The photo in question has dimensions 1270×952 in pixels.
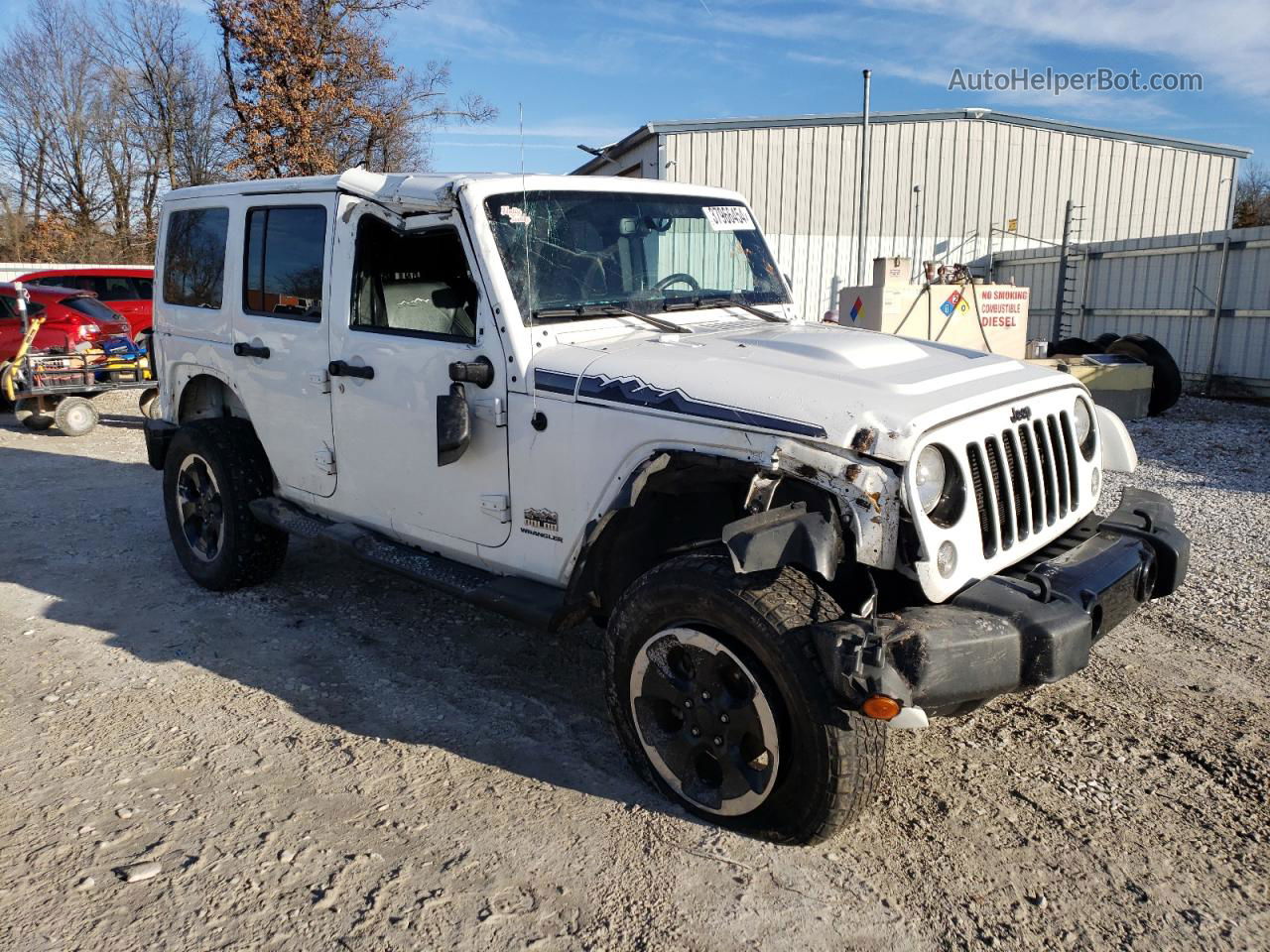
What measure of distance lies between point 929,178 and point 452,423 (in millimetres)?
20715

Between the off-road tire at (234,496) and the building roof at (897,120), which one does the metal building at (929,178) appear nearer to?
the building roof at (897,120)

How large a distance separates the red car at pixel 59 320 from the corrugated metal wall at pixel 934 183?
432 inches

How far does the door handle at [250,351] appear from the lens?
4957 millimetres

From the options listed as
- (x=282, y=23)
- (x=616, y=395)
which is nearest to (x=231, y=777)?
(x=616, y=395)

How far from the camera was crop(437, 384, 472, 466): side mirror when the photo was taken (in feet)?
12.1

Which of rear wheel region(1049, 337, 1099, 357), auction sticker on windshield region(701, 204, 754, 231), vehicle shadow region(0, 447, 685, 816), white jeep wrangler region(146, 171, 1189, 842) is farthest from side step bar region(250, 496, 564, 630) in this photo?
rear wheel region(1049, 337, 1099, 357)

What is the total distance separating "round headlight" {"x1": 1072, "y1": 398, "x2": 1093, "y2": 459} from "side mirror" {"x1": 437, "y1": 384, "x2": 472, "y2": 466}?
2.36 metres

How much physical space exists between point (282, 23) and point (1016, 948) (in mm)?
25209

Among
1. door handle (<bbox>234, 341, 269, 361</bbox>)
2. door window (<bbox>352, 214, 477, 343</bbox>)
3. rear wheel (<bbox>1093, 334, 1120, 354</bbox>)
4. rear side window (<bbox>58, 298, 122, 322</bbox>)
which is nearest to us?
door window (<bbox>352, 214, 477, 343</bbox>)

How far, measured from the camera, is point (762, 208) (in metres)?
21.0

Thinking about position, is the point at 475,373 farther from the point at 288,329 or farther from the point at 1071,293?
the point at 1071,293

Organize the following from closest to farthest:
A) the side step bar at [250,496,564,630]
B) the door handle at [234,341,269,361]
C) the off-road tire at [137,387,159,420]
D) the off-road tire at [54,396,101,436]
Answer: the side step bar at [250,496,564,630], the door handle at [234,341,269,361], the off-road tire at [54,396,101,436], the off-road tire at [137,387,159,420]

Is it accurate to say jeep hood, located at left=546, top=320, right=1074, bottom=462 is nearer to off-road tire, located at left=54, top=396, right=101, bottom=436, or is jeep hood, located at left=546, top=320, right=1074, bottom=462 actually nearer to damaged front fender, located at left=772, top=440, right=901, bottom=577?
damaged front fender, located at left=772, top=440, right=901, bottom=577

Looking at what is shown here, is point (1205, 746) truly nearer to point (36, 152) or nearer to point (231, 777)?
point (231, 777)
